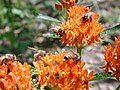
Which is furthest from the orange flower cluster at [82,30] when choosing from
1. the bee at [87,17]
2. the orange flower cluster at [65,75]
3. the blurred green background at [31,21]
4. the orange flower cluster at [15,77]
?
the blurred green background at [31,21]

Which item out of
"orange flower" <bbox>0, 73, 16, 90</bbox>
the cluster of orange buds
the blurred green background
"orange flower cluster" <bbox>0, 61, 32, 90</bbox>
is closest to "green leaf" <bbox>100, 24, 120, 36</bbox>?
the cluster of orange buds

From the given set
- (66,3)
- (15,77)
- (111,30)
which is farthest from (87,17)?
(15,77)

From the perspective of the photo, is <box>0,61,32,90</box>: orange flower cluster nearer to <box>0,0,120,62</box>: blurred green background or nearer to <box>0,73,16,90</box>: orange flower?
<box>0,73,16,90</box>: orange flower

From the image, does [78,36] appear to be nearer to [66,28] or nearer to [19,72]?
[66,28]

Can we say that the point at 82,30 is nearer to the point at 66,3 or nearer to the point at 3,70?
the point at 66,3

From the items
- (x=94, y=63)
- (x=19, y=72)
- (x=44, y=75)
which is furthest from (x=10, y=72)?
(x=94, y=63)
